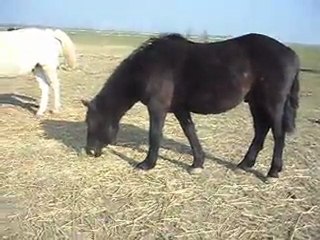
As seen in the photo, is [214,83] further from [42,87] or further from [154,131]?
[42,87]

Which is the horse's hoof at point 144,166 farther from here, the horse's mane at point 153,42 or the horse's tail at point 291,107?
the horse's tail at point 291,107

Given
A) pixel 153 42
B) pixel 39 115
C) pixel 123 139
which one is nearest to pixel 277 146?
pixel 153 42

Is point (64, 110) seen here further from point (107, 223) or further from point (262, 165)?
point (107, 223)

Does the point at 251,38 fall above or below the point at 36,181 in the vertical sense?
above

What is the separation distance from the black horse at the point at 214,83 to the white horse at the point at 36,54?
10.4ft

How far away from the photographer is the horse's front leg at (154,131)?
5.64 m

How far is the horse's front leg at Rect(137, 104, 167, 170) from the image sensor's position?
222 inches

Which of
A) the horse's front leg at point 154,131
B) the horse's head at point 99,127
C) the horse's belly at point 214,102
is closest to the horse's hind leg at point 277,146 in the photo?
the horse's belly at point 214,102

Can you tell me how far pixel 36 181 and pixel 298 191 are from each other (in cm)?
257

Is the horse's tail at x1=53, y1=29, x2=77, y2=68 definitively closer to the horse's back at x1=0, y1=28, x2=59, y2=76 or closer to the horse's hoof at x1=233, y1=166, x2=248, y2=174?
the horse's back at x1=0, y1=28, x2=59, y2=76

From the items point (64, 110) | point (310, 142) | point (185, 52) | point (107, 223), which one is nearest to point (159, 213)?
point (107, 223)

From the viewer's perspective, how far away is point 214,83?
550 cm

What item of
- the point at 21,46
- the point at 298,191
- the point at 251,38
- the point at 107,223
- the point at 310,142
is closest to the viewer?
the point at 107,223

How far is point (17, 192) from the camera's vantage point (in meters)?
5.22
